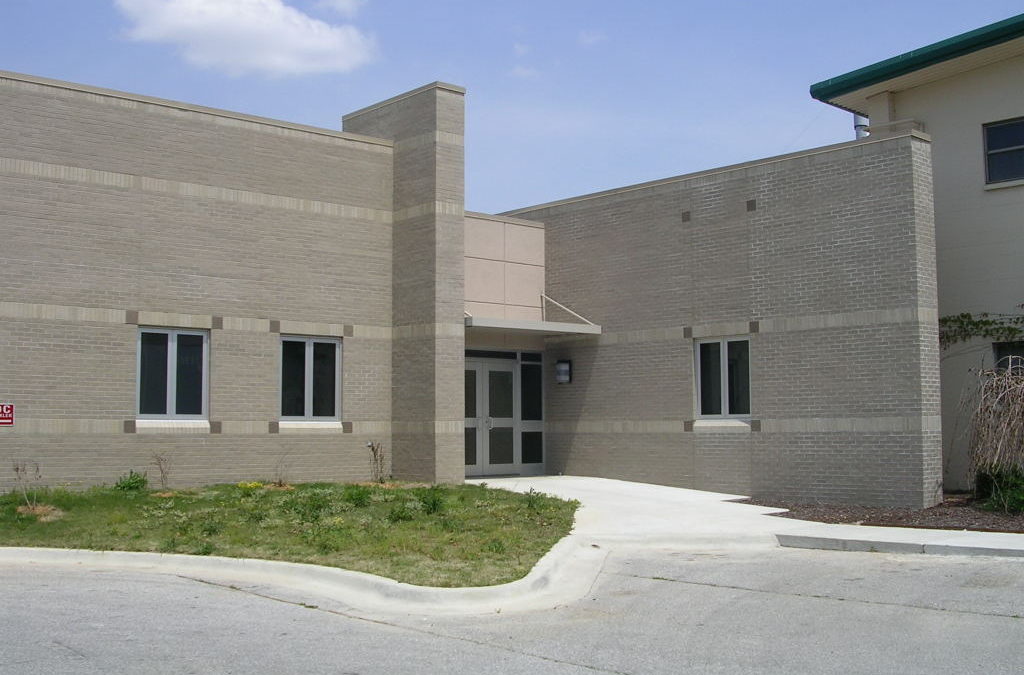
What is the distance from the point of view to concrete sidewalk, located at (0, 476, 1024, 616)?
426 inches

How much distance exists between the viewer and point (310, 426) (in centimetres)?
2002

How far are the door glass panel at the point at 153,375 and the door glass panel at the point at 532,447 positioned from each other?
8.12 m

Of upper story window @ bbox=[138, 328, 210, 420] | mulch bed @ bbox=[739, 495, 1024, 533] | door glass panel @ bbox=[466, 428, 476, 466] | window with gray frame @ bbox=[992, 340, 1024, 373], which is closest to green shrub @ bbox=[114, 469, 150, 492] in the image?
upper story window @ bbox=[138, 328, 210, 420]

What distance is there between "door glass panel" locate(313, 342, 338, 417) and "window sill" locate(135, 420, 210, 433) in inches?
86.7

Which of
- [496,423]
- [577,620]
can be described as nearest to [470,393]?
[496,423]

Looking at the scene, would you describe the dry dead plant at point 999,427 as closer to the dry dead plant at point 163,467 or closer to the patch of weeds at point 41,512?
the dry dead plant at point 163,467

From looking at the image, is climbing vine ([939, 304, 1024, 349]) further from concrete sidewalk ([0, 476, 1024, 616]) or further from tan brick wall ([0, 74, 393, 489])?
tan brick wall ([0, 74, 393, 489])

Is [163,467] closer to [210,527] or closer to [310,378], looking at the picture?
[310,378]

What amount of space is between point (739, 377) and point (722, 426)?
0.96 meters

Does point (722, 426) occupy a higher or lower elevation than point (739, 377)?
lower

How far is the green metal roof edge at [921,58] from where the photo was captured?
19.8m

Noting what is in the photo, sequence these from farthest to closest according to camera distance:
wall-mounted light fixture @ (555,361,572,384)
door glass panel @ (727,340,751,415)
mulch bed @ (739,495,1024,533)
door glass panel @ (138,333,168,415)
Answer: wall-mounted light fixture @ (555,361,572,384) < door glass panel @ (727,340,751,415) < door glass panel @ (138,333,168,415) < mulch bed @ (739,495,1024,533)

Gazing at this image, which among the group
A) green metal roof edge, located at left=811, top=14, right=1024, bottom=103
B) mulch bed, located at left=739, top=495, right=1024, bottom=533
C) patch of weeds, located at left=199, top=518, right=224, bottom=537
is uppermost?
green metal roof edge, located at left=811, top=14, right=1024, bottom=103

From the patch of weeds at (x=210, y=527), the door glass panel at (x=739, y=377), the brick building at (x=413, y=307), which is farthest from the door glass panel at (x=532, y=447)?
the patch of weeds at (x=210, y=527)
